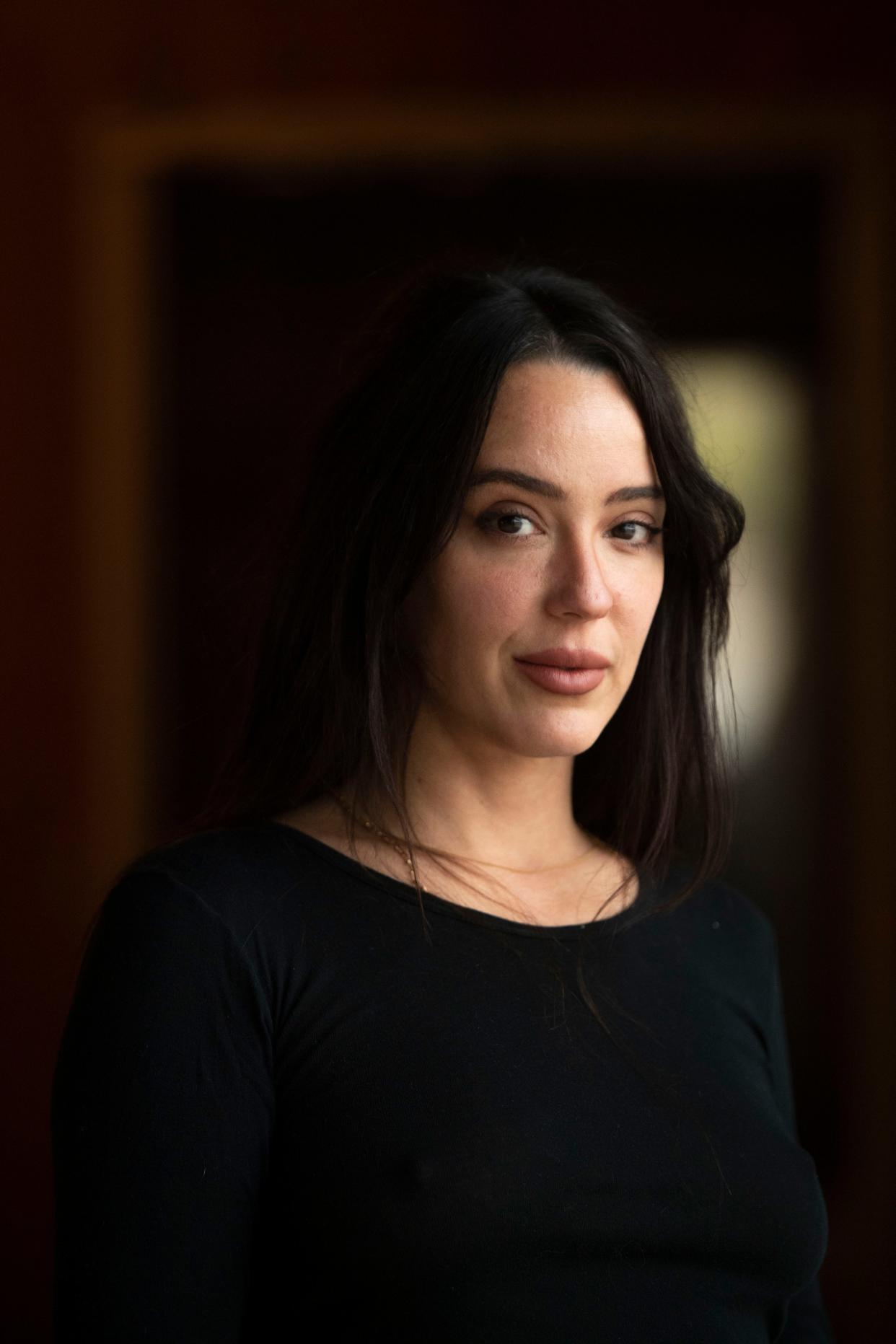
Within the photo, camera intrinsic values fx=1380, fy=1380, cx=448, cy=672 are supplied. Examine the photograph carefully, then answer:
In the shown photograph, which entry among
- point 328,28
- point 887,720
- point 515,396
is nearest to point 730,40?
point 328,28

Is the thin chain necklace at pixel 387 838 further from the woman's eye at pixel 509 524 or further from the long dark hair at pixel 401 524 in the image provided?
the woman's eye at pixel 509 524

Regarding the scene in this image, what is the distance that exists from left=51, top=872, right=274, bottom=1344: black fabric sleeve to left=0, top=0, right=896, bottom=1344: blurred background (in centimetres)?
168

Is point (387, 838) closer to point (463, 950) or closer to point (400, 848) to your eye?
point (400, 848)

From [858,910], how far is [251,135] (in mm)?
1901

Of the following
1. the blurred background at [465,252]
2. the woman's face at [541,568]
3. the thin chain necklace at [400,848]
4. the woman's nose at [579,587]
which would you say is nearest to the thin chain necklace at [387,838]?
the thin chain necklace at [400,848]

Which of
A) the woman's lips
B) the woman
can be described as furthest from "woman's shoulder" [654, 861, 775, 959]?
the woman's lips

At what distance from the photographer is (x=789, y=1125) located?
1.25 meters

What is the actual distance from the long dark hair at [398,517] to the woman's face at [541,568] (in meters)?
0.02

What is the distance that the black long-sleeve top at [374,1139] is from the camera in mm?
957

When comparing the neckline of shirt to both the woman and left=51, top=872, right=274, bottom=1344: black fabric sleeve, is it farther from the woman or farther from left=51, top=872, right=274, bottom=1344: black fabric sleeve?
left=51, top=872, right=274, bottom=1344: black fabric sleeve

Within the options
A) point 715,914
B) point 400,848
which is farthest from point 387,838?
point 715,914

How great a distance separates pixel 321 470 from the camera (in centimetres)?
122

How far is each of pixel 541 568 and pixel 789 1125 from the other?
1.85ft

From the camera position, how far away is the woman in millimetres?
965
